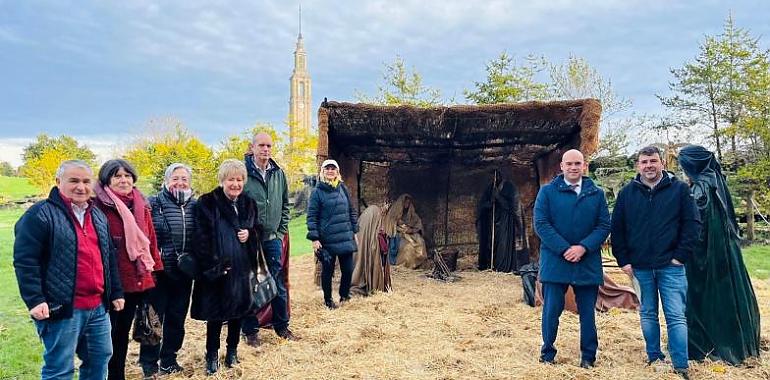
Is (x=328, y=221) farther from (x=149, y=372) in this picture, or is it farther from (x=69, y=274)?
(x=69, y=274)

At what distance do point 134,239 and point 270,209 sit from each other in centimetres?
151

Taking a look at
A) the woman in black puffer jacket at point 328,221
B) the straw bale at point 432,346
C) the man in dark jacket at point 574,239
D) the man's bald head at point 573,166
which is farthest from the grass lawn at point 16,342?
the man's bald head at point 573,166

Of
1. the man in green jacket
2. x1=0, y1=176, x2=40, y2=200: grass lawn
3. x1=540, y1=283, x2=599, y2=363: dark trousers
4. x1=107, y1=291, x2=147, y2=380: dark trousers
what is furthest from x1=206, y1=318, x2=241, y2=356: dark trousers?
x1=0, y1=176, x2=40, y2=200: grass lawn

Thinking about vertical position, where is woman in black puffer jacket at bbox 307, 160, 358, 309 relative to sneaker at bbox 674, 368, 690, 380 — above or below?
above

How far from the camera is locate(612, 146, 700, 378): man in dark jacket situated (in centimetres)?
344

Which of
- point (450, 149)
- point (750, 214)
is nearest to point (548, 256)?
point (450, 149)

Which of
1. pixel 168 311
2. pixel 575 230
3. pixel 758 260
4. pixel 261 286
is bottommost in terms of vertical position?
pixel 758 260

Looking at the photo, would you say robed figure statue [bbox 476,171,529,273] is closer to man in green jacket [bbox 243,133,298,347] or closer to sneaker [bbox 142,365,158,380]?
man in green jacket [bbox 243,133,298,347]

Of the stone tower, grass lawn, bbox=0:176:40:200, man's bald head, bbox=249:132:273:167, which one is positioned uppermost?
the stone tower

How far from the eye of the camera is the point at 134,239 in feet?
9.84

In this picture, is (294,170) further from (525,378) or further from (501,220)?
(525,378)

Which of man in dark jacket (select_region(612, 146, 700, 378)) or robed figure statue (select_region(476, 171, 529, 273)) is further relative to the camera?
robed figure statue (select_region(476, 171, 529, 273))

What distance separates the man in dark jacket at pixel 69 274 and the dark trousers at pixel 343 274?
3.01m

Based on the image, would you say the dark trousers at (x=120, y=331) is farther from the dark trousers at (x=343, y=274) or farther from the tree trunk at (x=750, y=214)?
the tree trunk at (x=750, y=214)
